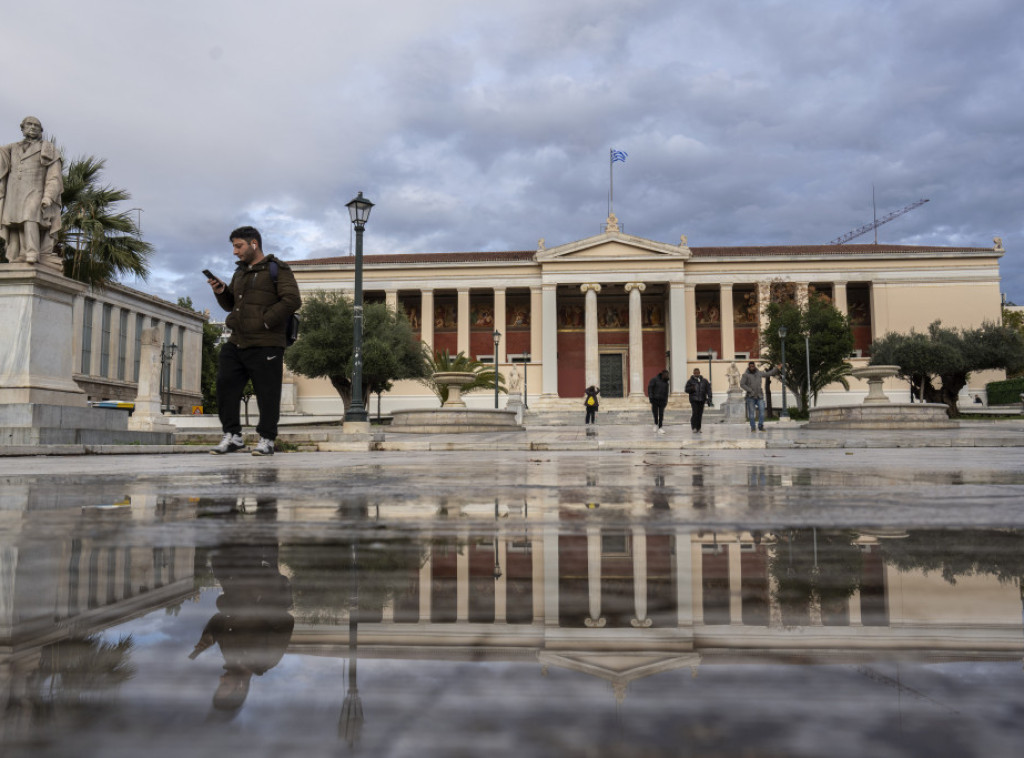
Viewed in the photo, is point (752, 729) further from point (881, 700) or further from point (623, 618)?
point (623, 618)

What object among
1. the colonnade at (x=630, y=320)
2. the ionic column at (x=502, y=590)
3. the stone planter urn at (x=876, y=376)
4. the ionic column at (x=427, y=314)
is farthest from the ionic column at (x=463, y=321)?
the ionic column at (x=502, y=590)

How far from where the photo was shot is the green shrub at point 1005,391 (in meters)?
42.6

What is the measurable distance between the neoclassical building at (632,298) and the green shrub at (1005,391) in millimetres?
1215

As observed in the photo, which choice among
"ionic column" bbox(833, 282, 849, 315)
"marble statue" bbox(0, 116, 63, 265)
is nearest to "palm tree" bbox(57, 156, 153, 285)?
"marble statue" bbox(0, 116, 63, 265)

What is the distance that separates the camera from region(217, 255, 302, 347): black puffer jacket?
20.5 feet

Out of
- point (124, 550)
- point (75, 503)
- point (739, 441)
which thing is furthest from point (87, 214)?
point (124, 550)

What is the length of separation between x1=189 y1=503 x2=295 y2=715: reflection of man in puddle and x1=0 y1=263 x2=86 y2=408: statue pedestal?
10.7 meters

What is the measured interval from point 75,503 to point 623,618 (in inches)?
98.6

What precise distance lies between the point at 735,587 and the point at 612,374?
50.8m

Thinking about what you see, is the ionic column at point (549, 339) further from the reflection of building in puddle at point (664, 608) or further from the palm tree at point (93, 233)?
the reflection of building in puddle at point (664, 608)

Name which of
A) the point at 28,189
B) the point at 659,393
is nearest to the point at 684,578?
the point at 28,189

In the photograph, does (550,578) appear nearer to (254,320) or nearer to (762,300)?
(254,320)

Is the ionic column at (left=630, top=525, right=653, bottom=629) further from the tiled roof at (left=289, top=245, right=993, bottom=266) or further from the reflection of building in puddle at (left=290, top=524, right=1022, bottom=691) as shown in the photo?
the tiled roof at (left=289, top=245, right=993, bottom=266)

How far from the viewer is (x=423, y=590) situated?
1.16 meters
